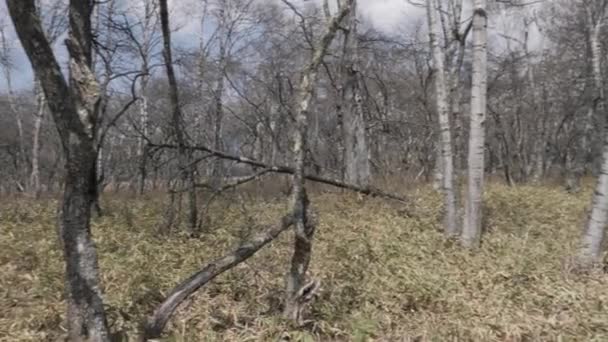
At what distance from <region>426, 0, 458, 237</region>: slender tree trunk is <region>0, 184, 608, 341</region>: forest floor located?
453mm

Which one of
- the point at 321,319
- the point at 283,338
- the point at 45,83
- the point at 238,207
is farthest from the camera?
the point at 238,207

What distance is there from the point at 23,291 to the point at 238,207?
4.65m

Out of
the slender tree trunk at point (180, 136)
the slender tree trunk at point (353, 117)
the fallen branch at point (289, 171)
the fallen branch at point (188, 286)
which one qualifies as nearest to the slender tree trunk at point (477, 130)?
the fallen branch at point (289, 171)

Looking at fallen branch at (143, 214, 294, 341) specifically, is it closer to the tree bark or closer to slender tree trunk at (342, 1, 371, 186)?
the tree bark

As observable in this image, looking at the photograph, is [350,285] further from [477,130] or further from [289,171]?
[477,130]

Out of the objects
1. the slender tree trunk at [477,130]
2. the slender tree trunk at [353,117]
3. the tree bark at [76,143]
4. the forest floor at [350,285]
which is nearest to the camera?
the tree bark at [76,143]

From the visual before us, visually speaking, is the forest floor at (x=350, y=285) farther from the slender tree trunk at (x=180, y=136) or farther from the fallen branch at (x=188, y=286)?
the slender tree trunk at (x=180, y=136)

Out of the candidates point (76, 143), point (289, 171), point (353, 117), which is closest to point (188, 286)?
point (76, 143)

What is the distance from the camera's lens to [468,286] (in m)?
4.67

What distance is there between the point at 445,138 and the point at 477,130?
1.00 meters

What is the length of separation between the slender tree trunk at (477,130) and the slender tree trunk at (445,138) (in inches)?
21.8

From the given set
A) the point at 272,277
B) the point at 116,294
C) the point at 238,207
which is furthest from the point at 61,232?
the point at 238,207

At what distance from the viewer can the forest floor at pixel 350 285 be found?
3893mm

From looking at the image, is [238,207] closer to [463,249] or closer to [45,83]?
[463,249]
